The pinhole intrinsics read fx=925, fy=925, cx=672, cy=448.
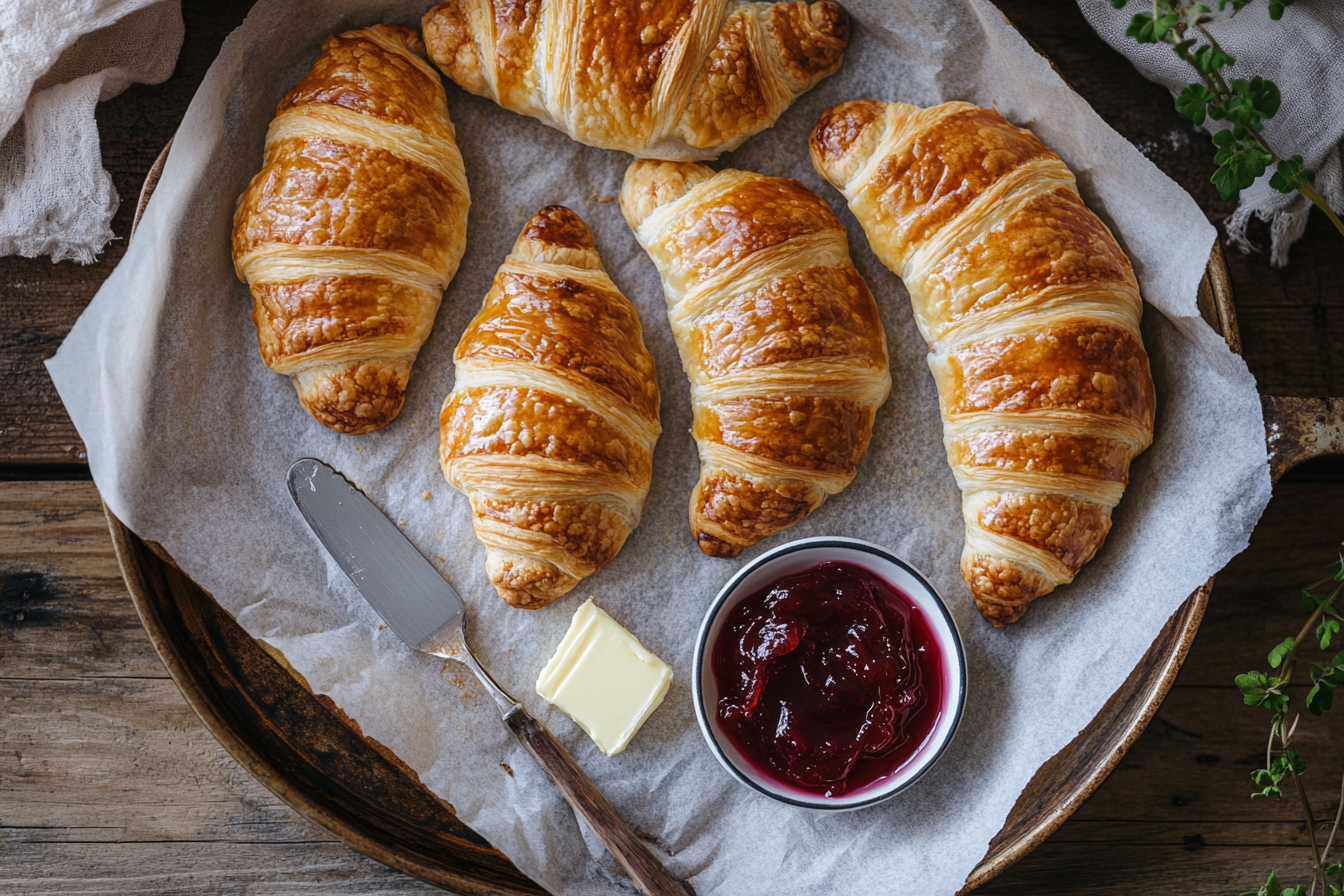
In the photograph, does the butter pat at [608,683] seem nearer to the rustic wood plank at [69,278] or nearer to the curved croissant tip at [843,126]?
the curved croissant tip at [843,126]

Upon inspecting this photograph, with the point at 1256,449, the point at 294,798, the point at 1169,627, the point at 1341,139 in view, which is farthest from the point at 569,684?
the point at 1341,139

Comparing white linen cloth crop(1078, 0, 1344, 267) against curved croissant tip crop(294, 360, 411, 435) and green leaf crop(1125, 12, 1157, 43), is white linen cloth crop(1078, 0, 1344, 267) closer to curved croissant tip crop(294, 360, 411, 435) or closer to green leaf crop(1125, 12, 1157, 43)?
green leaf crop(1125, 12, 1157, 43)

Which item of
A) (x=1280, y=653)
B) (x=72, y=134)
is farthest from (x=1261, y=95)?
(x=72, y=134)

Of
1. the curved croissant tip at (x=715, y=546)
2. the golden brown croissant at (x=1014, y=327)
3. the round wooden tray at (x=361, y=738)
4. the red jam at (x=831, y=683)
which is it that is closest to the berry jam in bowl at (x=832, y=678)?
the red jam at (x=831, y=683)

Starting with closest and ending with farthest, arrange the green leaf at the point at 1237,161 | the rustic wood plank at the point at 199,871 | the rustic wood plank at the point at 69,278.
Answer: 1. the green leaf at the point at 1237,161
2. the rustic wood plank at the point at 69,278
3. the rustic wood plank at the point at 199,871

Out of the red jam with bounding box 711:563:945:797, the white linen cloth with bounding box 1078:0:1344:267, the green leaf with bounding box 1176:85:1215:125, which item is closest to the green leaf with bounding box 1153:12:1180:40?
the green leaf with bounding box 1176:85:1215:125

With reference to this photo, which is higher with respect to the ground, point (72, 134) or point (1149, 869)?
point (72, 134)

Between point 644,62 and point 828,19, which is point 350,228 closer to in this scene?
point 644,62
